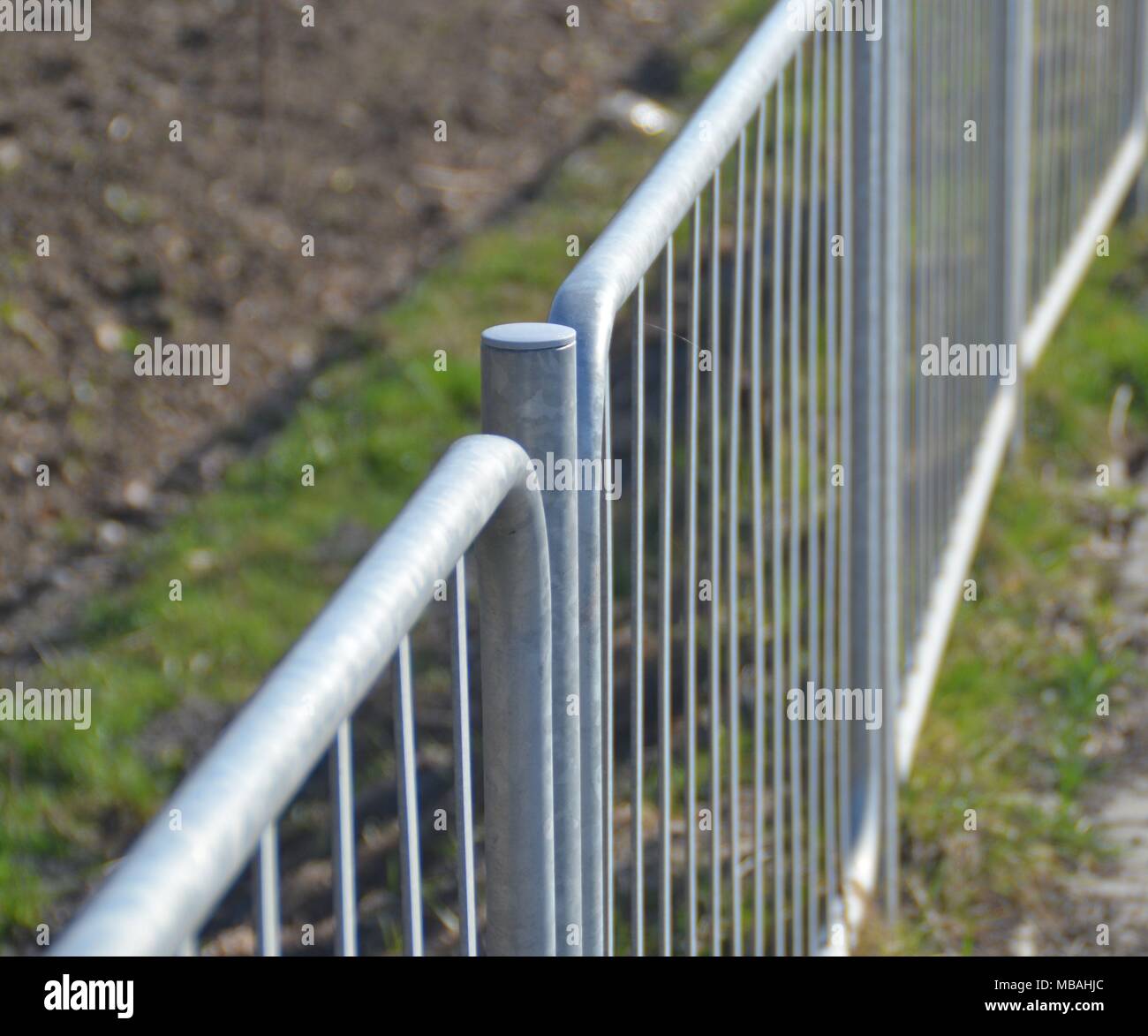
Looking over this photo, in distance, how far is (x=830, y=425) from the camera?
105 inches

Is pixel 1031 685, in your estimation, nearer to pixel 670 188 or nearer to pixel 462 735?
A: pixel 670 188

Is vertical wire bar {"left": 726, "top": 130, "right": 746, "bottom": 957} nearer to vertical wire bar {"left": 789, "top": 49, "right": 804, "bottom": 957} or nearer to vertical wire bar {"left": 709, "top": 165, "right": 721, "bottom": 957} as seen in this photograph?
vertical wire bar {"left": 709, "top": 165, "right": 721, "bottom": 957}

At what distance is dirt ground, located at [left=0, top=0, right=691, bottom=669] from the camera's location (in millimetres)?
5133

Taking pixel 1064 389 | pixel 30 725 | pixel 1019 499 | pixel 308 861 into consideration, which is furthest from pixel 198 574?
pixel 1064 389

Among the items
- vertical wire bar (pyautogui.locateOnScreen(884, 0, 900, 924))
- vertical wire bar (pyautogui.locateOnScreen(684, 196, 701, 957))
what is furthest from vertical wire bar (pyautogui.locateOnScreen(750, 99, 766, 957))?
vertical wire bar (pyautogui.locateOnScreen(884, 0, 900, 924))

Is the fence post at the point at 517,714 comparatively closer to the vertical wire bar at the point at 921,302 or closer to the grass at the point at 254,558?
the vertical wire bar at the point at 921,302

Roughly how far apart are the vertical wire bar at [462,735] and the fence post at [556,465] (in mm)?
106

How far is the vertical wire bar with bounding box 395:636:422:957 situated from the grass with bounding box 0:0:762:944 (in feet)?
8.31

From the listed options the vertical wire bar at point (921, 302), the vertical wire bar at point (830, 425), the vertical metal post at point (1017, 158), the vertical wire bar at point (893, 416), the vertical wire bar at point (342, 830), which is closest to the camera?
the vertical wire bar at point (342, 830)

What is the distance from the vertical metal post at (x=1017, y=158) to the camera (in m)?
4.12

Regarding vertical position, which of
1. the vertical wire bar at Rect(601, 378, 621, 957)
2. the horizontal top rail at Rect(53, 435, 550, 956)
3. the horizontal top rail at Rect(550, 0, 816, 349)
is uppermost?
the horizontal top rail at Rect(550, 0, 816, 349)

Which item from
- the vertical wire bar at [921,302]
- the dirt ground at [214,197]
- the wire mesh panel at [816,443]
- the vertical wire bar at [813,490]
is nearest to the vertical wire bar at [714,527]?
the wire mesh panel at [816,443]

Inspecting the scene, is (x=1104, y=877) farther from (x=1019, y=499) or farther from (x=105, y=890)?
(x=105, y=890)

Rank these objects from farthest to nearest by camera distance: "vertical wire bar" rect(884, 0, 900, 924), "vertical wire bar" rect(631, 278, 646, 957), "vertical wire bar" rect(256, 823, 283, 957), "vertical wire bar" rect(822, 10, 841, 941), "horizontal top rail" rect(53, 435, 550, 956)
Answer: "vertical wire bar" rect(884, 0, 900, 924) < "vertical wire bar" rect(822, 10, 841, 941) < "vertical wire bar" rect(631, 278, 646, 957) < "vertical wire bar" rect(256, 823, 283, 957) < "horizontal top rail" rect(53, 435, 550, 956)
